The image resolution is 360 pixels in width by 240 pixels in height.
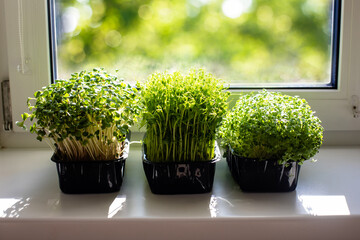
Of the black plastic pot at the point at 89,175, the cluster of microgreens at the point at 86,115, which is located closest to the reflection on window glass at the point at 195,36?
the cluster of microgreens at the point at 86,115

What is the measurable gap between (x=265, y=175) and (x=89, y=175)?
0.39 meters

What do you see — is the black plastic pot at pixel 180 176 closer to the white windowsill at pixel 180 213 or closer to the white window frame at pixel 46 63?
the white windowsill at pixel 180 213

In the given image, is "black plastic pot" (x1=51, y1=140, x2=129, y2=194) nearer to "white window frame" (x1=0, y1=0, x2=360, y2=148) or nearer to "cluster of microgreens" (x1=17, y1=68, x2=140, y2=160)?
"cluster of microgreens" (x1=17, y1=68, x2=140, y2=160)

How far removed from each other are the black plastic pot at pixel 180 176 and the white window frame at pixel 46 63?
1.18ft

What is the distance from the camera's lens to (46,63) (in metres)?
1.12

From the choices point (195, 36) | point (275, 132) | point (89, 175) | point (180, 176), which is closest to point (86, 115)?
point (89, 175)

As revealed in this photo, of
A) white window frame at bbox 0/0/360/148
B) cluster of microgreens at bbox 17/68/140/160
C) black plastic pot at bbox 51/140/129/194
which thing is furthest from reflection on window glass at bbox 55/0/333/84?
black plastic pot at bbox 51/140/129/194

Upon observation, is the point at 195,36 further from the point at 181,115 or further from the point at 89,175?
the point at 89,175

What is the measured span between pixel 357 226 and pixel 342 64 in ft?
1.82

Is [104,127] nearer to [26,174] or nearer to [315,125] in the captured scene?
[26,174]

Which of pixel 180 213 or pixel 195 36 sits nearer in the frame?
pixel 180 213

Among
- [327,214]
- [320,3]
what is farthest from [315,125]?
[320,3]

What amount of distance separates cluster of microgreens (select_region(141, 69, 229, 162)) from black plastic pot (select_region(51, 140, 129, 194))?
0.29 feet

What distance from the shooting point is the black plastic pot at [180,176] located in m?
0.82
